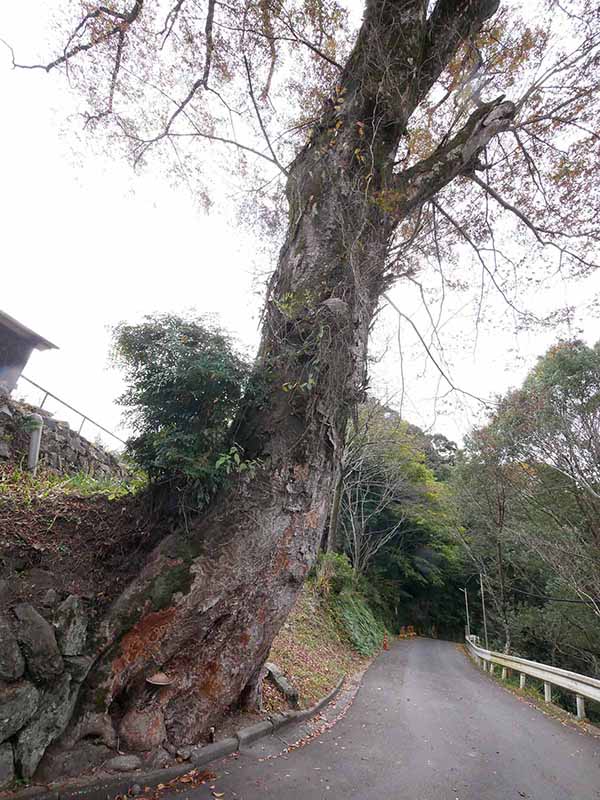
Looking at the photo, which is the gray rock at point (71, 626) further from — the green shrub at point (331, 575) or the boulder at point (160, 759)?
the green shrub at point (331, 575)

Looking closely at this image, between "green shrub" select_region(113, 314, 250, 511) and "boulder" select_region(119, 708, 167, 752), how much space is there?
1566 mm

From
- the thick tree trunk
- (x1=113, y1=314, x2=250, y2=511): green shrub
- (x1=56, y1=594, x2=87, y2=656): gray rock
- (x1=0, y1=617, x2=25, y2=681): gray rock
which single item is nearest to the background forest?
(x1=113, y1=314, x2=250, y2=511): green shrub

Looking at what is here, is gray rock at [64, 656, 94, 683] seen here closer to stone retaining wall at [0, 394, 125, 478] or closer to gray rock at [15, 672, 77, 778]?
gray rock at [15, 672, 77, 778]

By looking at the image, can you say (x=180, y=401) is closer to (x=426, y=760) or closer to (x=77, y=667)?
(x=77, y=667)

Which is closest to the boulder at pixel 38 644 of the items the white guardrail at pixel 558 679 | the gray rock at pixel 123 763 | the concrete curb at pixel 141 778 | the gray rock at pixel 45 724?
the gray rock at pixel 45 724

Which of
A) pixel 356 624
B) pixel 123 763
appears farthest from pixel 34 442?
pixel 356 624

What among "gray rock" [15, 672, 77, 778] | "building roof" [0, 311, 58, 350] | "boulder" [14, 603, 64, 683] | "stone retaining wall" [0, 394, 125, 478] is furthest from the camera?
"building roof" [0, 311, 58, 350]

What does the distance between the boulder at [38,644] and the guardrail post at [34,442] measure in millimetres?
3840

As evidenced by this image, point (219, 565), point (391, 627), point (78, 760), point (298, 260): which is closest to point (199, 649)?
point (219, 565)

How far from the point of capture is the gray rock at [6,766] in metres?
2.54

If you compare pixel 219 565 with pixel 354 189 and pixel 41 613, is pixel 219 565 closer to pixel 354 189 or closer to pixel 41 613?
pixel 41 613

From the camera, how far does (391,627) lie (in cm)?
2166

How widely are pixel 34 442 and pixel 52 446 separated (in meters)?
0.71

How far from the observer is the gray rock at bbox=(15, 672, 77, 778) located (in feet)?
8.73
